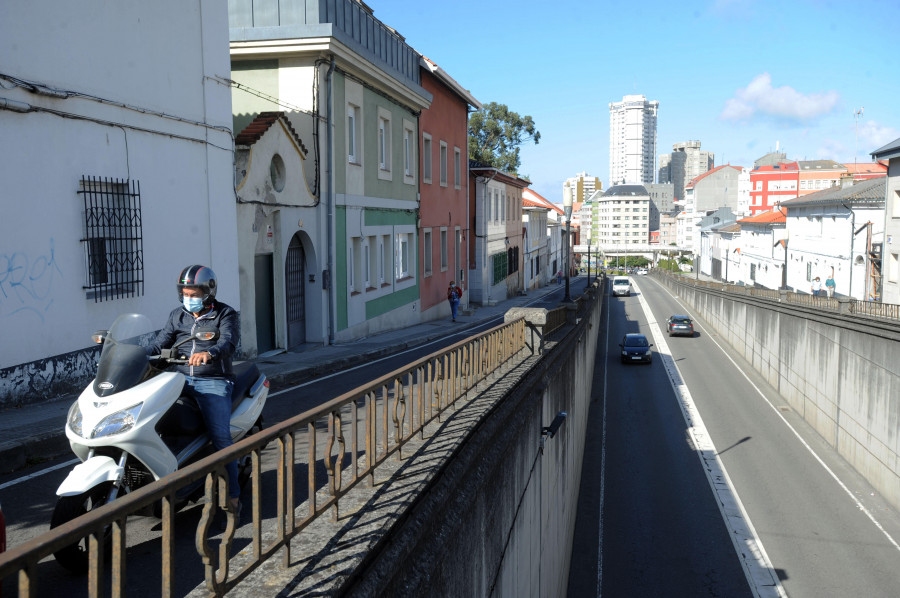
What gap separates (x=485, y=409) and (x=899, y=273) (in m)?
31.2

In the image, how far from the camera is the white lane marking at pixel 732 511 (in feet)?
53.5

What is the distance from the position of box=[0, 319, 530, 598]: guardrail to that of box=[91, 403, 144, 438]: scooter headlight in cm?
56

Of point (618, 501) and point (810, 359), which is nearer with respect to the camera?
point (618, 501)

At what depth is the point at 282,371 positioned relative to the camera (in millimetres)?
12539

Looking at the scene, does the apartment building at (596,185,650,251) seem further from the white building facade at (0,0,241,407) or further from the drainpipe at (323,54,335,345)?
the white building facade at (0,0,241,407)

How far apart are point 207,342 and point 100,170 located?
6.03 metres

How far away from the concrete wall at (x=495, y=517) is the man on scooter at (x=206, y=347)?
1627 mm

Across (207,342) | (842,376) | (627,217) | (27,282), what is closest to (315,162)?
(27,282)

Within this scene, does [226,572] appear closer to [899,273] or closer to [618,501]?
[618,501]

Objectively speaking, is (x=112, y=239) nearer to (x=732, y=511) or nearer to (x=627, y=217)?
(x=732, y=511)

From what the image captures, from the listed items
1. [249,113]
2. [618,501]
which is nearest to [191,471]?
[249,113]

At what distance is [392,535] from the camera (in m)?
3.92

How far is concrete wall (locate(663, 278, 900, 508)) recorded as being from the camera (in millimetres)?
17891

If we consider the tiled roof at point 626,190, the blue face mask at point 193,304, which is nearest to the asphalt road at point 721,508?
the blue face mask at point 193,304
